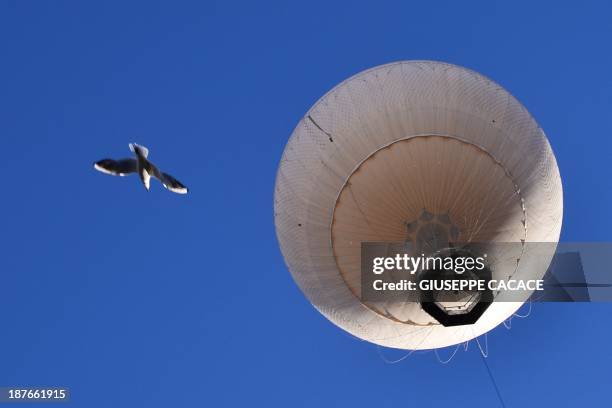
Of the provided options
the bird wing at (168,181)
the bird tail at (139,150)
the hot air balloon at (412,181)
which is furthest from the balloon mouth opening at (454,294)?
the bird tail at (139,150)

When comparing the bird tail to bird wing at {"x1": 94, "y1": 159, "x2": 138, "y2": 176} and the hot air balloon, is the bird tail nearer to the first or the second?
bird wing at {"x1": 94, "y1": 159, "x2": 138, "y2": 176}

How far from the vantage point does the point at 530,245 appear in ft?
39.0

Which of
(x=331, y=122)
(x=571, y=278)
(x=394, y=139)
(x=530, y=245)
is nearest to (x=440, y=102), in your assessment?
(x=394, y=139)

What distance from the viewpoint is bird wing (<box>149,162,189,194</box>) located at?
14003 mm

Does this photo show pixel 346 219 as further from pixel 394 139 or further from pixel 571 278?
pixel 571 278

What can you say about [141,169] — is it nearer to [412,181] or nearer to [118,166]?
[118,166]

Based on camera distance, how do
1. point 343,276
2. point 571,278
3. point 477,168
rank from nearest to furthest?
point 477,168, point 343,276, point 571,278

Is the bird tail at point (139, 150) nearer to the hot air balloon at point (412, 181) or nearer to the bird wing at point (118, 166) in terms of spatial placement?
→ the bird wing at point (118, 166)

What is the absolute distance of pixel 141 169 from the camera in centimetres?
1417

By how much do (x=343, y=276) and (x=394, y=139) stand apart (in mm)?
2684

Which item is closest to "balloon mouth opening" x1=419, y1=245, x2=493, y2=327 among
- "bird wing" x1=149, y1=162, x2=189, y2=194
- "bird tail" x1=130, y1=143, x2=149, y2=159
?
"bird wing" x1=149, y1=162, x2=189, y2=194

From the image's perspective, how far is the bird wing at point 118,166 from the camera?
13.9 m

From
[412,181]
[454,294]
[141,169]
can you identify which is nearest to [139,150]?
[141,169]

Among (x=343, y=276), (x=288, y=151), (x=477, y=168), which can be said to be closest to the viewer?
(x=477, y=168)
